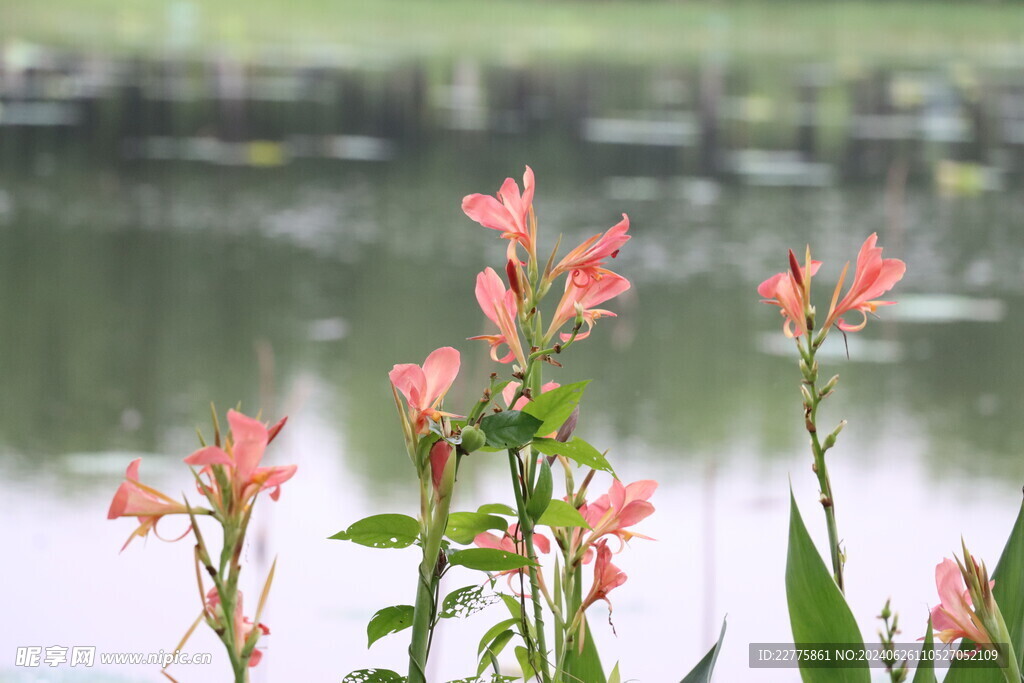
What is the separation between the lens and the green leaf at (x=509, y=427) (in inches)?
10.7

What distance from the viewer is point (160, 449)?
1.46m

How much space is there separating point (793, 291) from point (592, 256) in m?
0.07

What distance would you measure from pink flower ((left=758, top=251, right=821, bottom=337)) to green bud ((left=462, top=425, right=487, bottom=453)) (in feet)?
0.34

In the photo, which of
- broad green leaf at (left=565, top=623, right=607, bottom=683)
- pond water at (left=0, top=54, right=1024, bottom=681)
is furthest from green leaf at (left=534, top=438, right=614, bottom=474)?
pond water at (left=0, top=54, right=1024, bottom=681)

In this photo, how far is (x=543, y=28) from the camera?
237 inches

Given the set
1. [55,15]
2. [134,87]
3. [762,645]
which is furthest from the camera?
[55,15]

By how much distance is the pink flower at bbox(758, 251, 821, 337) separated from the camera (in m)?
0.32

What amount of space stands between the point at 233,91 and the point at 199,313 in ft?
7.45

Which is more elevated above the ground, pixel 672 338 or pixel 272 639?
pixel 672 338

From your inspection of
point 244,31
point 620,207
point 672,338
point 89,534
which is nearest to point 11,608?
point 89,534

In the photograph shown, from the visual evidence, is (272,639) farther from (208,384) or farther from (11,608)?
(208,384)

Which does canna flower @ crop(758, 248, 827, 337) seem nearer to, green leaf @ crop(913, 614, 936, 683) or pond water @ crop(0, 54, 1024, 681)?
green leaf @ crop(913, 614, 936, 683)

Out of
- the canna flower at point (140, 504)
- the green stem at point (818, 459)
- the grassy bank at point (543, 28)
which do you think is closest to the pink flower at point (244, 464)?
the canna flower at point (140, 504)

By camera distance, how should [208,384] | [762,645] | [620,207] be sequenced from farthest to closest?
[620,207] → [208,384] → [762,645]
